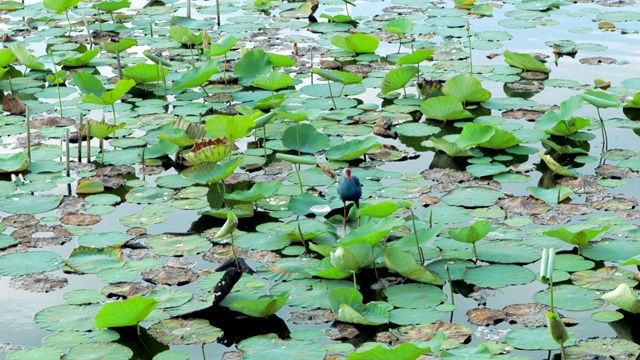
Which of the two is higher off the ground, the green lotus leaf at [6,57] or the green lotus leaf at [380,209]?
the green lotus leaf at [380,209]

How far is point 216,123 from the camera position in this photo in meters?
4.38

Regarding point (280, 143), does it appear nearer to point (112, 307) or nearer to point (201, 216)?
point (201, 216)

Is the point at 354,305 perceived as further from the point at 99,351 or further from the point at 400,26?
the point at 400,26

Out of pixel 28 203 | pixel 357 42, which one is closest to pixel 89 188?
pixel 28 203

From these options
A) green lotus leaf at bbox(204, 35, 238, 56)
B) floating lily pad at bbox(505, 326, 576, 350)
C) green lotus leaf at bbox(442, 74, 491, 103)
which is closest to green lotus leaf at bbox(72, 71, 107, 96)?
green lotus leaf at bbox(204, 35, 238, 56)

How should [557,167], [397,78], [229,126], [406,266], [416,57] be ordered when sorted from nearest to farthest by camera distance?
1. [406,266]
2. [557,167]
3. [229,126]
4. [397,78]
5. [416,57]

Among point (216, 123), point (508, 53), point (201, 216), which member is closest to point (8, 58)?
point (216, 123)

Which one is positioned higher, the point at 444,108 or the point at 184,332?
the point at 444,108

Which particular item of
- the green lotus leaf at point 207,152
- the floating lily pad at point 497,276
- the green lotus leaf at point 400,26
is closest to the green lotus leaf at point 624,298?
the floating lily pad at point 497,276

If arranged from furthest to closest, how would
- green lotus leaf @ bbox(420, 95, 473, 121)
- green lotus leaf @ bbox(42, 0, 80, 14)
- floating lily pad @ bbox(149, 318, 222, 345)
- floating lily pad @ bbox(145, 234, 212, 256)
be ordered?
green lotus leaf @ bbox(42, 0, 80, 14) < green lotus leaf @ bbox(420, 95, 473, 121) < floating lily pad @ bbox(145, 234, 212, 256) < floating lily pad @ bbox(149, 318, 222, 345)

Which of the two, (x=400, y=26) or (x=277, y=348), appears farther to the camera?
(x=400, y=26)

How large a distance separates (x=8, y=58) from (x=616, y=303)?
416 centimetres

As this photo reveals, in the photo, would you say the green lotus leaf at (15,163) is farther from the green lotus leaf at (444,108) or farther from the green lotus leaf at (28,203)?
the green lotus leaf at (444,108)

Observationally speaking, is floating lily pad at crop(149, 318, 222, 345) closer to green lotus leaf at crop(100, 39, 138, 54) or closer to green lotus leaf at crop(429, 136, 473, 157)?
green lotus leaf at crop(429, 136, 473, 157)
